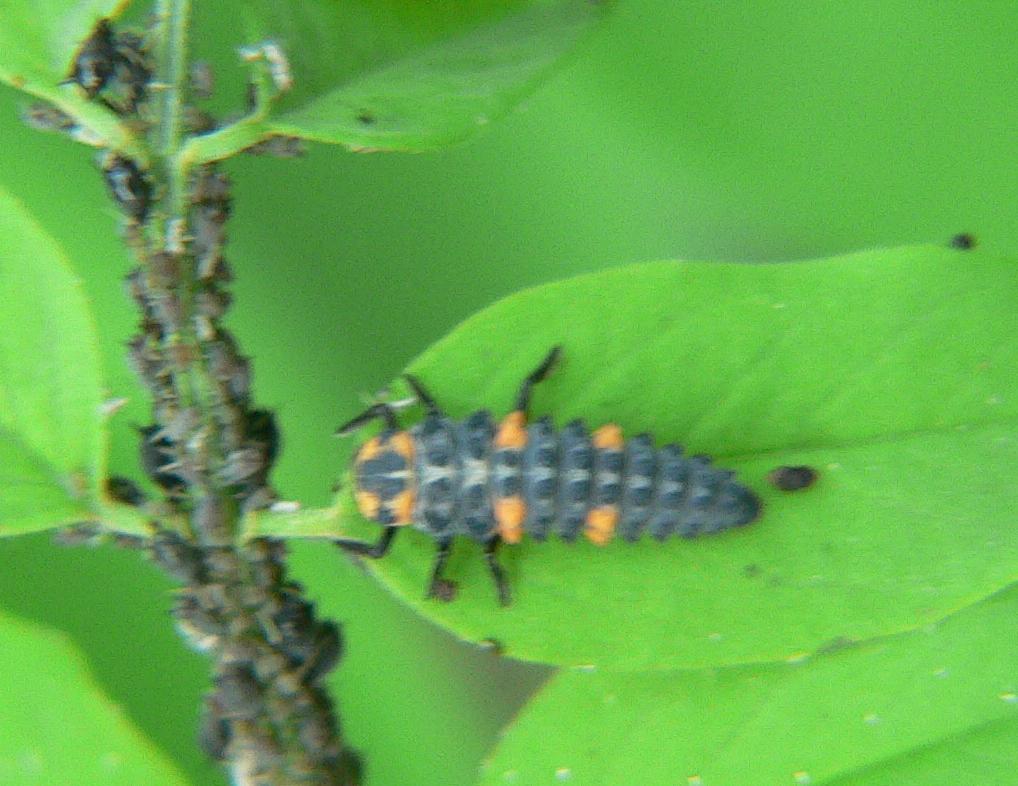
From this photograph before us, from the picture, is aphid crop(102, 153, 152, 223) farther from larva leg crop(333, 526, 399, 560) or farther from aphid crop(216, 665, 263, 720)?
aphid crop(216, 665, 263, 720)

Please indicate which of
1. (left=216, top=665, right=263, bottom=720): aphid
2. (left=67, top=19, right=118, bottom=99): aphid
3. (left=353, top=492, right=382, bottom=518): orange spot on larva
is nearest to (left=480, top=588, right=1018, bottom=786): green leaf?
(left=216, top=665, right=263, bottom=720): aphid

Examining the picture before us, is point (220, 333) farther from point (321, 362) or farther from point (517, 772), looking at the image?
point (321, 362)

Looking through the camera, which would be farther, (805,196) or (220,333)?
(805,196)

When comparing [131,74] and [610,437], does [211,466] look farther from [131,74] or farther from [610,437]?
[610,437]

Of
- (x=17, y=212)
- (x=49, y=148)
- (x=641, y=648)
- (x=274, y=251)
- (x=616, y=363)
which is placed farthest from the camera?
(x=274, y=251)

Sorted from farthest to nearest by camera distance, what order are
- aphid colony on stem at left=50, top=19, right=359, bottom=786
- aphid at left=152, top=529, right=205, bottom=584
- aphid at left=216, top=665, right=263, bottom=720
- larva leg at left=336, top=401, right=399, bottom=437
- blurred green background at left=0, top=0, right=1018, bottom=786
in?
blurred green background at left=0, top=0, right=1018, bottom=786 < larva leg at left=336, top=401, right=399, bottom=437 < aphid at left=216, top=665, right=263, bottom=720 < aphid at left=152, top=529, right=205, bottom=584 < aphid colony on stem at left=50, top=19, right=359, bottom=786

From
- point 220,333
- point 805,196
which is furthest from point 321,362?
point 805,196

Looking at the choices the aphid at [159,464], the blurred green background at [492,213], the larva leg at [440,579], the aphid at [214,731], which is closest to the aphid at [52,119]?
the aphid at [159,464]
